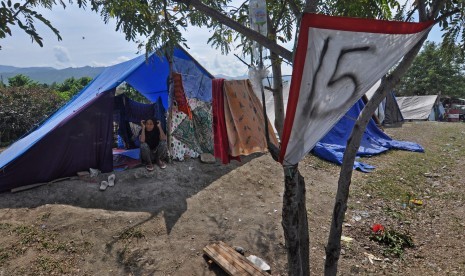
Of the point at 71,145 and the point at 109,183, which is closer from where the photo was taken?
the point at 109,183

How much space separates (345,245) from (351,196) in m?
1.51

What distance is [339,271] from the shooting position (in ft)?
9.77

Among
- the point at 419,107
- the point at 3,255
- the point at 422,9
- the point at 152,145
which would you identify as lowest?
the point at 3,255

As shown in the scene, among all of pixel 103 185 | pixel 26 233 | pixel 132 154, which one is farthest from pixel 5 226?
pixel 132 154

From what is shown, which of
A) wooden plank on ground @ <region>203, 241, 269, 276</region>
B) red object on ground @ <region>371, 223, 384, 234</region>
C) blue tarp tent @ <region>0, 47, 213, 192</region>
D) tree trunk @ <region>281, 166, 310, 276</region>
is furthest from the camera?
blue tarp tent @ <region>0, 47, 213, 192</region>

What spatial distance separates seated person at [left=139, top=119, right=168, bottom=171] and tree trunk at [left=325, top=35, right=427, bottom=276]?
3.83 m

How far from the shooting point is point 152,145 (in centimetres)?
558

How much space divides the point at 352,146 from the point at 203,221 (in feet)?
8.17

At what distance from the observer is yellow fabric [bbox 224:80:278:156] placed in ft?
18.3

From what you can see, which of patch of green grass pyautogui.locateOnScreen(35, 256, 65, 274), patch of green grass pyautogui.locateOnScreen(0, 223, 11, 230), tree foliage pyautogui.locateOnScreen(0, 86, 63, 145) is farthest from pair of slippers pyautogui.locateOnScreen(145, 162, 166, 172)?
tree foliage pyautogui.locateOnScreen(0, 86, 63, 145)

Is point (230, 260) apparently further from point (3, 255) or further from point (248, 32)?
point (3, 255)

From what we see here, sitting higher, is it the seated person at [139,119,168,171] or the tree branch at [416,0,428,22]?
the tree branch at [416,0,428,22]

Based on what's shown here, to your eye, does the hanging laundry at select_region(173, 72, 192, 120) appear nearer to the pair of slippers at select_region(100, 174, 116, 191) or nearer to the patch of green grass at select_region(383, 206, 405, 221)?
the pair of slippers at select_region(100, 174, 116, 191)

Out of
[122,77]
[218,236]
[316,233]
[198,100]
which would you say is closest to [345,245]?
[316,233]
